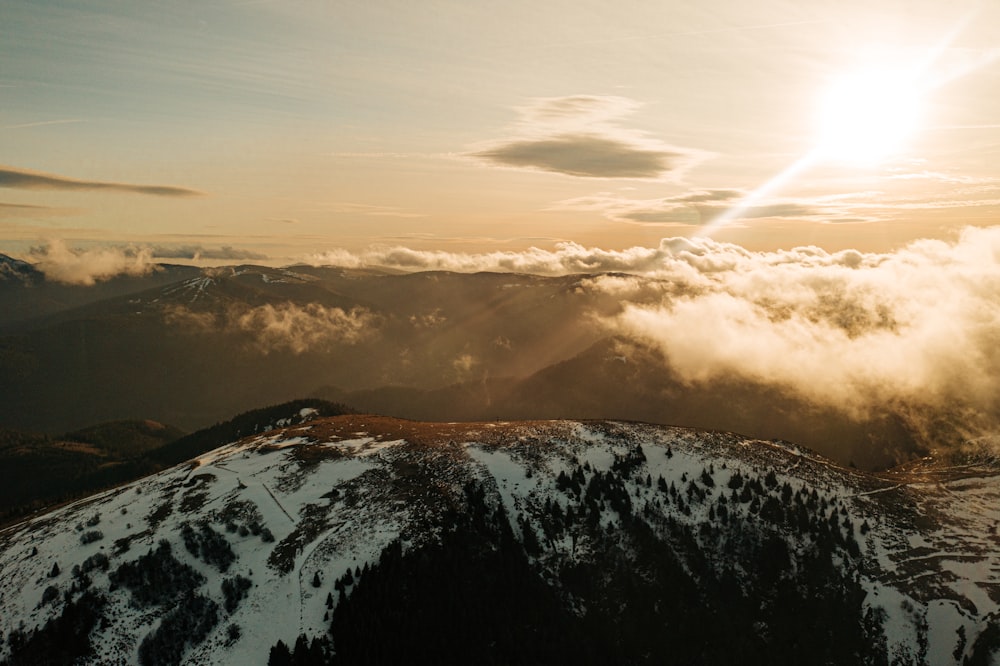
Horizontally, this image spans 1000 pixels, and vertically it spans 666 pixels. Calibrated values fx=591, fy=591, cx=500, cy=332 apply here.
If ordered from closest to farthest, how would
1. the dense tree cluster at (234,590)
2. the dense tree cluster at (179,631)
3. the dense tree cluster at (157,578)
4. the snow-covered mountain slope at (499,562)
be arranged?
the dense tree cluster at (179,631), the snow-covered mountain slope at (499,562), the dense tree cluster at (234,590), the dense tree cluster at (157,578)

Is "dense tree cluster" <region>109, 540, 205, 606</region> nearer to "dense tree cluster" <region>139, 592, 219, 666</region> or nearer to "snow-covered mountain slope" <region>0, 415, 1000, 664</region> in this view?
"snow-covered mountain slope" <region>0, 415, 1000, 664</region>

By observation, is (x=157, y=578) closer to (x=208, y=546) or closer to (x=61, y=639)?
(x=208, y=546)

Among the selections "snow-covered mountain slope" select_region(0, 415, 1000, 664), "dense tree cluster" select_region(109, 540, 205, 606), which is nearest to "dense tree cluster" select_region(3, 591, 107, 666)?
"snow-covered mountain slope" select_region(0, 415, 1000, 664)

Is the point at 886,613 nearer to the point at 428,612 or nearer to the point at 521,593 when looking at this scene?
the point at 521,593

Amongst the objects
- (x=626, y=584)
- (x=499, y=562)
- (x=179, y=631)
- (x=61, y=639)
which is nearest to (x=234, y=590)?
(x=179, y=631)

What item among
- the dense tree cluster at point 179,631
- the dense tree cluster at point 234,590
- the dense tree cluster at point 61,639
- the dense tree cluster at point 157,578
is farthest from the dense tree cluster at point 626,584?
the dense tree cluster at point 61,639

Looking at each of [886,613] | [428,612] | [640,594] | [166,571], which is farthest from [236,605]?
[886,613]

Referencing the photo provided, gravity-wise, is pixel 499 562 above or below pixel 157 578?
below

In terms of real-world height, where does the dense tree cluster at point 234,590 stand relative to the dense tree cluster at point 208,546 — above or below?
below

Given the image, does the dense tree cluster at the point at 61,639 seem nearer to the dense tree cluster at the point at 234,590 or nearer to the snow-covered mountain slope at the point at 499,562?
the snow-covered mountain slope at the point at 499,562
